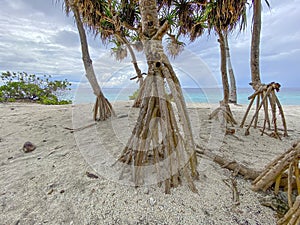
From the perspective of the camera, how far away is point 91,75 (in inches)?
134

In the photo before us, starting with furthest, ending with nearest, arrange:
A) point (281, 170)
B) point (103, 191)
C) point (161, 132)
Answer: point (161, 132) → point (103, 191) → point (281, 170)

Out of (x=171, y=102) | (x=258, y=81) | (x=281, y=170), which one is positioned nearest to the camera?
(x=281, y=170)

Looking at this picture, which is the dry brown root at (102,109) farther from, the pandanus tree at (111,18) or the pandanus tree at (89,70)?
the pandanus tree at (111,18)

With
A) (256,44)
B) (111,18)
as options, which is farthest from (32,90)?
(256,44)

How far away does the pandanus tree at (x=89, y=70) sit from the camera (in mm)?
3229

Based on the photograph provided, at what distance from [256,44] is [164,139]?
7.61ft

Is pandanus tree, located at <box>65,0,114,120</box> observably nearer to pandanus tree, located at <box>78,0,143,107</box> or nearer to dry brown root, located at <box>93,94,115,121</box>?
dry brown root, located at <box>93,94,115,121</box>

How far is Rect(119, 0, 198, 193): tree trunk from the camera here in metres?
1.37

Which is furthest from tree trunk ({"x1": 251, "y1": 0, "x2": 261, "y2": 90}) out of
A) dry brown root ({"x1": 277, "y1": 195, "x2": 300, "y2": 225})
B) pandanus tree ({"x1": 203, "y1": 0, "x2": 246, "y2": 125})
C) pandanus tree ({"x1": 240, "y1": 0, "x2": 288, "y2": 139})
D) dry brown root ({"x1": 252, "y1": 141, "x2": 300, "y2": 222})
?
dry brown root ({"x1": 277, "y1": 195, "x2": 300, "y2": 225})

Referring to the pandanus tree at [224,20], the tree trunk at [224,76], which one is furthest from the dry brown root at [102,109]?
the tree trunk at [224,76]

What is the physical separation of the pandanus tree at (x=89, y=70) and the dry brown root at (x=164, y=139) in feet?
7.02

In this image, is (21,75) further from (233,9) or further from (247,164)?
(247,164)

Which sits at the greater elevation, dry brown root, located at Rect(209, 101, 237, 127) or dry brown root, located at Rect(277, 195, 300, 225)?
dry brown root, located at Rect(209, 101, 237, 127)

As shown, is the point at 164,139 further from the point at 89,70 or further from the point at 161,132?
the point at 89,70
